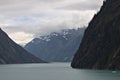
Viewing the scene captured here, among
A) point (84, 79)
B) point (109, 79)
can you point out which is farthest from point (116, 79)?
point (84, 79)

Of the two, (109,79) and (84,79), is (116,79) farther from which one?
(84,79)

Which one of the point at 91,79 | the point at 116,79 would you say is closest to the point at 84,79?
the point at 91,79

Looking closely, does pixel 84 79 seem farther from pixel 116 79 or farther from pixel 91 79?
pixel 116 79
